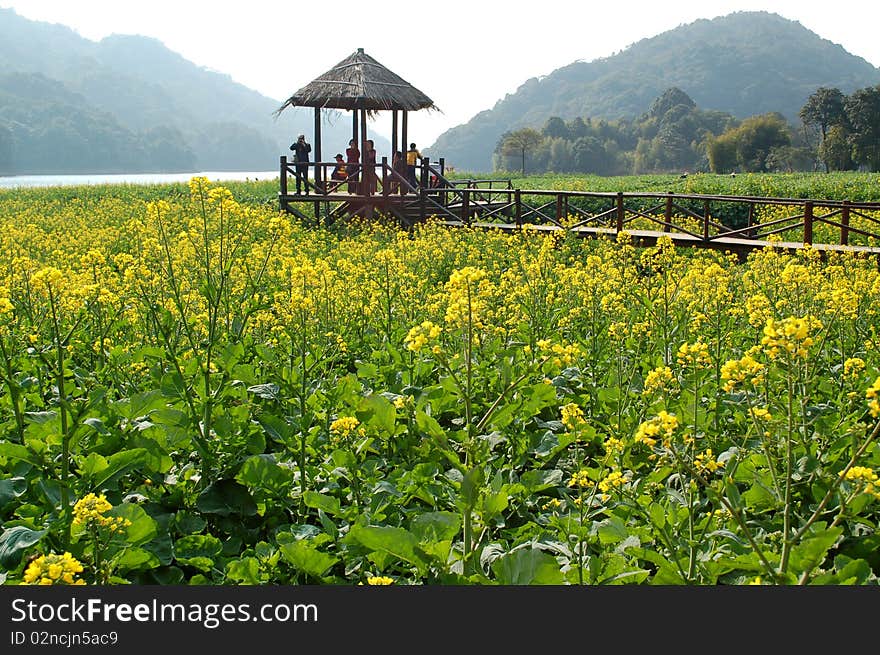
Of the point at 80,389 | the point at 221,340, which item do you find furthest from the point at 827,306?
the point at 80,389

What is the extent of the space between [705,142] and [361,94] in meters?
94.4

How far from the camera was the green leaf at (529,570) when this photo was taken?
1.98 meters

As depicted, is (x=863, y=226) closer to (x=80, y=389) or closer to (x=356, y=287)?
(x=356, y=287)

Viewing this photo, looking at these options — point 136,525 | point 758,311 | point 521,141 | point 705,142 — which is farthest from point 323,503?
point 705,142

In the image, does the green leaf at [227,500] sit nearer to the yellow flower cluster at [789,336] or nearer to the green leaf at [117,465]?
the green leaf at [117,465]

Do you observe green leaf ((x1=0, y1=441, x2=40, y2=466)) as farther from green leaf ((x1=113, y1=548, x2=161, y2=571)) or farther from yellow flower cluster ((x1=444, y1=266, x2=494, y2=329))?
yellow flower cluster ((x1=444, y1=266, x2=494, y2=329))

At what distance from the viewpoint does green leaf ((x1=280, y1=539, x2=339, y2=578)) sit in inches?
91.4

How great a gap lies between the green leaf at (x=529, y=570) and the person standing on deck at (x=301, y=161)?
16966 millimetres

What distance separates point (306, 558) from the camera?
2.33 meters

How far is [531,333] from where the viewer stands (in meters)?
4.96

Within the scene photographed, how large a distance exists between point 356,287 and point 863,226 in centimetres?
1268

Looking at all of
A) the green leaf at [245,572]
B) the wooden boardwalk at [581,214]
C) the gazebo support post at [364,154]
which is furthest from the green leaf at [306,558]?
the gazebo support post at [364,154]

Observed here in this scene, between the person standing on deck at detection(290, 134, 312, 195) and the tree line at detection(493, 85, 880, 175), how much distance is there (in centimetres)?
5823

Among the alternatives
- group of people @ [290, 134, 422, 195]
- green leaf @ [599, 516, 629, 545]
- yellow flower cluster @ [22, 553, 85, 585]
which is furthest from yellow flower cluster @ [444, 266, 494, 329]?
group of people @ [290, 134, 422, 195]
